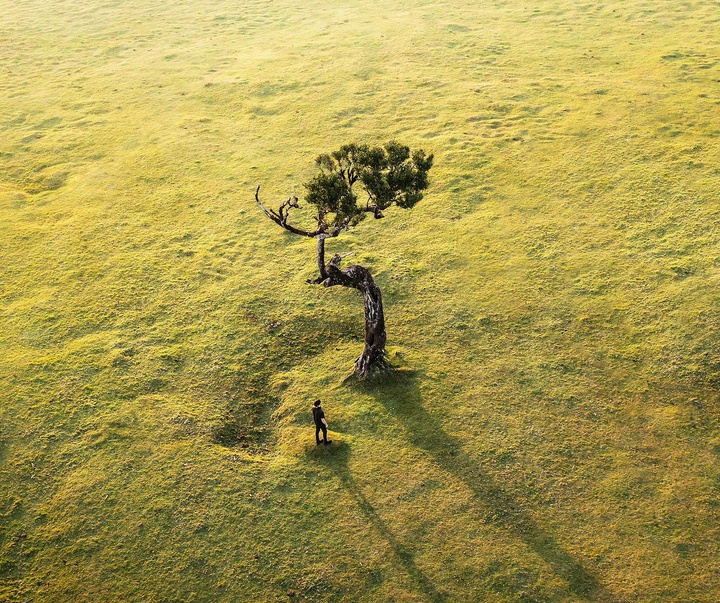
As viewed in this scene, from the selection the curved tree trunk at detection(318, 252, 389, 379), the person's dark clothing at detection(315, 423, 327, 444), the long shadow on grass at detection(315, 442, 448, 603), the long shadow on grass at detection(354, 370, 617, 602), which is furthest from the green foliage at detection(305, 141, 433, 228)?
the long shadow on grass at detection(315, 442, 448, 603)

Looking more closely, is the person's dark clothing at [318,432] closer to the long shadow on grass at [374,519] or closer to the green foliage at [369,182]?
the long shadow on grass at [374,519]

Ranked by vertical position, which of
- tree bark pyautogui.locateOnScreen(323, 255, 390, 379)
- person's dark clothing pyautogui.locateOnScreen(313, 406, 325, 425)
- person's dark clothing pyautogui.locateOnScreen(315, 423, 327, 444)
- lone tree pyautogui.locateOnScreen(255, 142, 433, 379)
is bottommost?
person's dark clothing pyautogui.locateOnScreen(315, 423, 327, 444)

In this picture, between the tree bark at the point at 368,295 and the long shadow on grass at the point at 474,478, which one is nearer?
the long shadow on grass at the point at 474,478

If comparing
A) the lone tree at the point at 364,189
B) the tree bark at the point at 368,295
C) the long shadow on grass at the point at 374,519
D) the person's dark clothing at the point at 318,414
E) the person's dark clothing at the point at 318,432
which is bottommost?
the long shadow on grass at the point at 374,519

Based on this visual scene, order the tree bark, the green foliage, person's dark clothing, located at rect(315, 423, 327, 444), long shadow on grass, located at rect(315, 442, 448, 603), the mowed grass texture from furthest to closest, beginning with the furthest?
the tree bark
the green foliage
person's dark clothing, located at rect(315, 423, 327, 444)
the mowed grass texture
long shadow on grass, located at rect(315, 442, 448, 603)

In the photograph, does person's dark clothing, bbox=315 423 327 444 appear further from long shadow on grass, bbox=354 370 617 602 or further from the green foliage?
the green foliage

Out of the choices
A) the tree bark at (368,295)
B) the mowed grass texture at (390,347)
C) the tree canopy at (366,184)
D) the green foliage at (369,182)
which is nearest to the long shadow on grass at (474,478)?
the mowed grass texture at (390,347)
